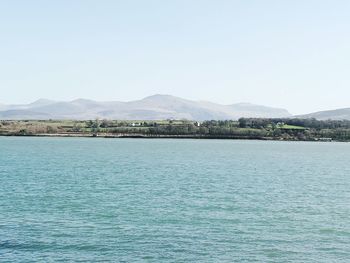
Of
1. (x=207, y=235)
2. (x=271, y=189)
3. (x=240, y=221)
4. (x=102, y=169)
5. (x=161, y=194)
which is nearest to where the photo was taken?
(x=207, y=235)

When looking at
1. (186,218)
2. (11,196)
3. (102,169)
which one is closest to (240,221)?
(186,218)

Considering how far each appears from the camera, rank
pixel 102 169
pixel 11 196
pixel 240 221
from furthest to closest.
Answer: pixel 102 169 → pixel 11 196 → pixel 240 221

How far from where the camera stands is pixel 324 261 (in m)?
28.1

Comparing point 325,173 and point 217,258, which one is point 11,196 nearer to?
point 217,258

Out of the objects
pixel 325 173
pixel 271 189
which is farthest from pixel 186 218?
pixel 325 173

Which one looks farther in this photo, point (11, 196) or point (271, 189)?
point (271, 189)

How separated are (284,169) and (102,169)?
2658 cm

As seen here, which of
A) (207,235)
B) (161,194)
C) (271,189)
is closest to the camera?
(207,235)

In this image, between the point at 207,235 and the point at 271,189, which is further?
the point at 271,189

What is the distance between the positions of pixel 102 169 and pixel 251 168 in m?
21.7

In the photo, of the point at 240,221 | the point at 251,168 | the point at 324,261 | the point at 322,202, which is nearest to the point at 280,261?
the point at 324,261

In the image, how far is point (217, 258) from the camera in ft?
92.5

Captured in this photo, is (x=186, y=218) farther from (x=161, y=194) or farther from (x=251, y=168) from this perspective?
(x=251, y=168)

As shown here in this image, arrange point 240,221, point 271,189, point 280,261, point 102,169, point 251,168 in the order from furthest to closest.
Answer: point 251,168 < point 102,169 < point 271,189 < point 240,221 < point 280,261
